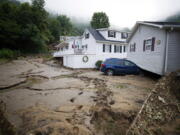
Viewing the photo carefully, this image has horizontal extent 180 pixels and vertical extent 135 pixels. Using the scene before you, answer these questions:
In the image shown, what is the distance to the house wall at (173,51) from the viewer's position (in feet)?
22.2

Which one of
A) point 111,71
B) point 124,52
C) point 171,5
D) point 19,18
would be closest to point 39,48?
point 19,18

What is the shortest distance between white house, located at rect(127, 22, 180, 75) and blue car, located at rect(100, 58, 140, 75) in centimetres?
107

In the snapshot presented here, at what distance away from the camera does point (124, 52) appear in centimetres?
1894

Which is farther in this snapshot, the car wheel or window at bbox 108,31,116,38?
window at bbox 108,31,116,38

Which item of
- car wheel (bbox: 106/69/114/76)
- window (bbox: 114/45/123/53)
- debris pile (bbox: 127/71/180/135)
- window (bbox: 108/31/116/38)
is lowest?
debris pile (bbox: 127/71/180/135)

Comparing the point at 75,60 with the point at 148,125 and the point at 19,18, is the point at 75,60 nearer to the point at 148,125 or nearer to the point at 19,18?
the point at 148,125

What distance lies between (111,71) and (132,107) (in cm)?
591

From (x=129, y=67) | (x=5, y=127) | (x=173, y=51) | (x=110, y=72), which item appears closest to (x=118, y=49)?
(x=129, y=67)

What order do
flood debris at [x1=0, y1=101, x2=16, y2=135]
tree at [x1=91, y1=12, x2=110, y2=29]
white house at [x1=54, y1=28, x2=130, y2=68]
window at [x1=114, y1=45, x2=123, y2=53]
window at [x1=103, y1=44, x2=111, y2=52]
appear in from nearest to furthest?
flood debris at [x1=0, y1=101, x2=16, y2=135], white house at [x1=54, y1=28, x2=130, y2=68], window at [x1=103, y1=44, x2=111, y2=52], window at [x1=114, y1=45, x2=123, y2=53], tree at [x1=91, y1=12, x2=110, y2=29]

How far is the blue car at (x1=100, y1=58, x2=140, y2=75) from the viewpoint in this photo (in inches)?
368

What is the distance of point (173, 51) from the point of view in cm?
683

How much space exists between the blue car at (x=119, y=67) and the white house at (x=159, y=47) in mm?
1072

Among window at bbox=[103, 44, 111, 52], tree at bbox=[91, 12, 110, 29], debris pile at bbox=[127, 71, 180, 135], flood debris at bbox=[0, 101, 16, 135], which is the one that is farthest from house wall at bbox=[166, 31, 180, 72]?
tree at bbox=[91, 12, 110, 29]

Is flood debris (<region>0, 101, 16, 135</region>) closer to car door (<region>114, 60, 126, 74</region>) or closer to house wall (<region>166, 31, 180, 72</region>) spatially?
car door (<region>114, 60, 126, 74</region>)
